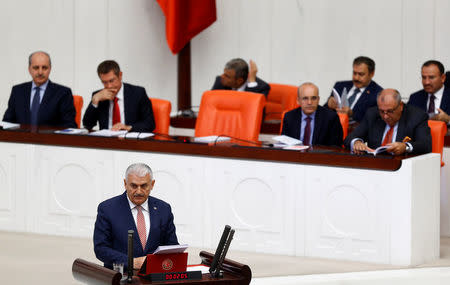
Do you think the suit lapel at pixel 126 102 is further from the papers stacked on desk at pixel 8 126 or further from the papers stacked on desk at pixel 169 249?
the papers stacked on desk at pixel 169 249

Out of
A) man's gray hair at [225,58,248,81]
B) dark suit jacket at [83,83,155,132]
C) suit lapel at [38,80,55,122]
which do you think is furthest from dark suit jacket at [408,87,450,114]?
suit lapel at [38,80,55,122]

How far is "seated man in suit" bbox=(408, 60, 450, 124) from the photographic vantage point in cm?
750

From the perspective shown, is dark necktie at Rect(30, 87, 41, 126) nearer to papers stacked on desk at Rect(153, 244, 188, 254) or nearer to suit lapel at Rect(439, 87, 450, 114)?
suit lapel at Rect(439, 87, 450, 114)

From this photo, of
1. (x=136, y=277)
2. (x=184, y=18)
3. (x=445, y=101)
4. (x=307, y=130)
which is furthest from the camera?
(x=184, y=18)

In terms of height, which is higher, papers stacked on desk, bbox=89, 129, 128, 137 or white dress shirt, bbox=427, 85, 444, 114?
white dress shirt, bbox=427, 85, 444, 114

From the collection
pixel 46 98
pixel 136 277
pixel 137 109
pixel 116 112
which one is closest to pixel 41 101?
pixel 46 98

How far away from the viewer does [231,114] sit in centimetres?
716

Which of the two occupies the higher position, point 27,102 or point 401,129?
point 27,102

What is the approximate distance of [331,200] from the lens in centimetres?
596

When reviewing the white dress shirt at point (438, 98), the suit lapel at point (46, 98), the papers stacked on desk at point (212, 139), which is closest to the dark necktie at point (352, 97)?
the white dress shirt at point (438, 98)

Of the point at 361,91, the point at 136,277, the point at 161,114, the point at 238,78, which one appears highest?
the point at 238,78

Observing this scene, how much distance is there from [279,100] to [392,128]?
231cm

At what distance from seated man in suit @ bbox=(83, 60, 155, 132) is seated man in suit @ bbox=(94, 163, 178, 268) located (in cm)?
251

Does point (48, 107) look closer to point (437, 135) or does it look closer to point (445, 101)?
Result: point (437, 135)
